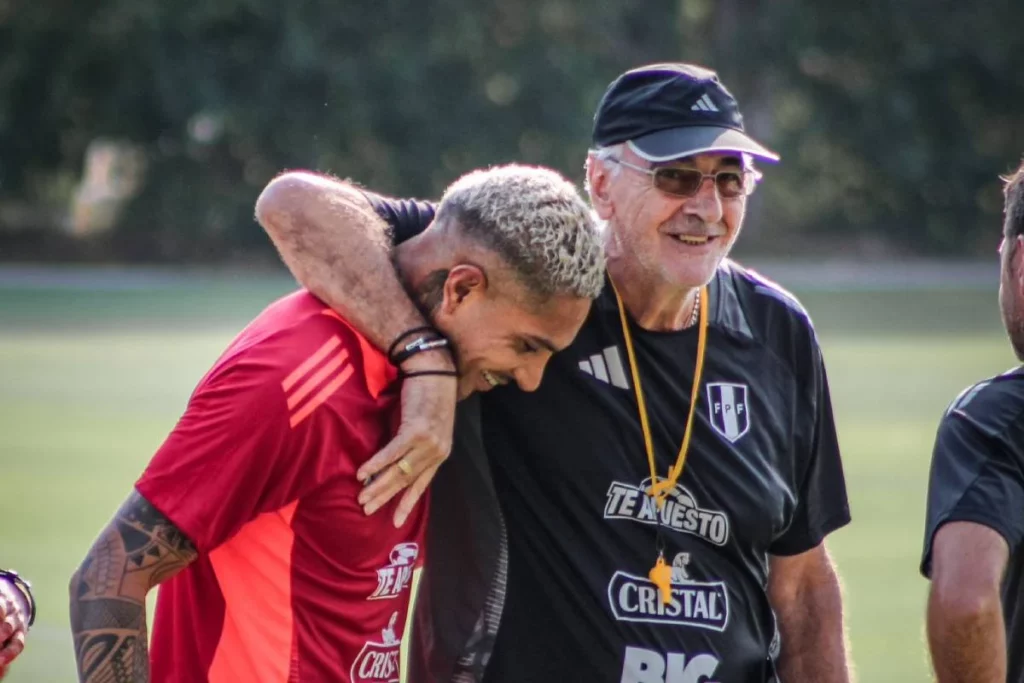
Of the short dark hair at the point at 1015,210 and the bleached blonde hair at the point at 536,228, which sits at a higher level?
the short dark hair at the point at 1015,210

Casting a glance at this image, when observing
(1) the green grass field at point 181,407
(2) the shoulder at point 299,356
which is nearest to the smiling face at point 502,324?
(2) the shoulder at point 299,356

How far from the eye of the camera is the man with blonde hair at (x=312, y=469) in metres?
3.17

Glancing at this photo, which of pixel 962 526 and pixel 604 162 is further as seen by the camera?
pixel 604 162

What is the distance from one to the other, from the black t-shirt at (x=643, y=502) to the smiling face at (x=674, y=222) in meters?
0.15

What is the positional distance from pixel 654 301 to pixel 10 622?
173cm

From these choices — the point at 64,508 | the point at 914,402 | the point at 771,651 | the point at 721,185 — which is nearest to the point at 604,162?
the point at 721,185

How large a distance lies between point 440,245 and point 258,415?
2.22 ft

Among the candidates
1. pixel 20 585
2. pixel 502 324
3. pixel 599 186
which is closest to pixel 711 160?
pixel 599 186

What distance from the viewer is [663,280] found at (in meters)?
3.98

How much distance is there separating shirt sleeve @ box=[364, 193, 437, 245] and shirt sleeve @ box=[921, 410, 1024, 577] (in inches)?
54.3

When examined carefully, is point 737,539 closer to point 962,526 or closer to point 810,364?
point 810,364

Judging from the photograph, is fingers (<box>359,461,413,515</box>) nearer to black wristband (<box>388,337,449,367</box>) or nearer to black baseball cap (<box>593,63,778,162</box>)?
black wristband (<box>388,337,449,367</box>)

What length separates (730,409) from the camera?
13.0 ft

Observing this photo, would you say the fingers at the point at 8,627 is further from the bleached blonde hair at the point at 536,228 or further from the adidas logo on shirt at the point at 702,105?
the adidas logo on shirt at the point at 702,105
